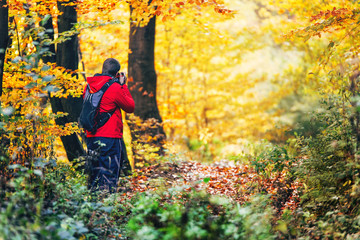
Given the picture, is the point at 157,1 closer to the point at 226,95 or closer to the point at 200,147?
the point at 200,147

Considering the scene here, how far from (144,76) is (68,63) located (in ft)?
8.83

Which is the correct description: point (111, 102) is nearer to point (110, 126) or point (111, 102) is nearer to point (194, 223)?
point (110, 126)

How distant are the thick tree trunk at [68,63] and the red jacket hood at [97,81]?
1.79m

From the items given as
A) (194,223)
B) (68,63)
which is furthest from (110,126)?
(194,223)

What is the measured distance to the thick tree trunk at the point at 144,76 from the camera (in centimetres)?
891

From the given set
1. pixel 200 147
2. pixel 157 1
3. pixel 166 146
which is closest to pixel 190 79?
pixel 200 147

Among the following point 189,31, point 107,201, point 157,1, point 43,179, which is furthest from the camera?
point 189,31

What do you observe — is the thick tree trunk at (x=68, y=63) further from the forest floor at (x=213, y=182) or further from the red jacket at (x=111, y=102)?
the red jacket at (x=111, y=102)

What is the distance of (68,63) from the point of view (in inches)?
258

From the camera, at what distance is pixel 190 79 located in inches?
676

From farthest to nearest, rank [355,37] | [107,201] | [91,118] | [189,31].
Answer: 1. [189,31]
2. [355,37]
3. [91,118]
4. [107,201]

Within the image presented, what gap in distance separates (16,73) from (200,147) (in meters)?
7.22

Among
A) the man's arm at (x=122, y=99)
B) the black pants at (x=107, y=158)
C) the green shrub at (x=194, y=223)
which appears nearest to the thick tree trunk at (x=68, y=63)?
the black pants at (x=107, y=158)

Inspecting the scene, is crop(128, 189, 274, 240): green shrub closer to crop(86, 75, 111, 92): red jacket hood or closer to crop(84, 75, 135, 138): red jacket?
crop(84, 75, 135, 138): red jacket
